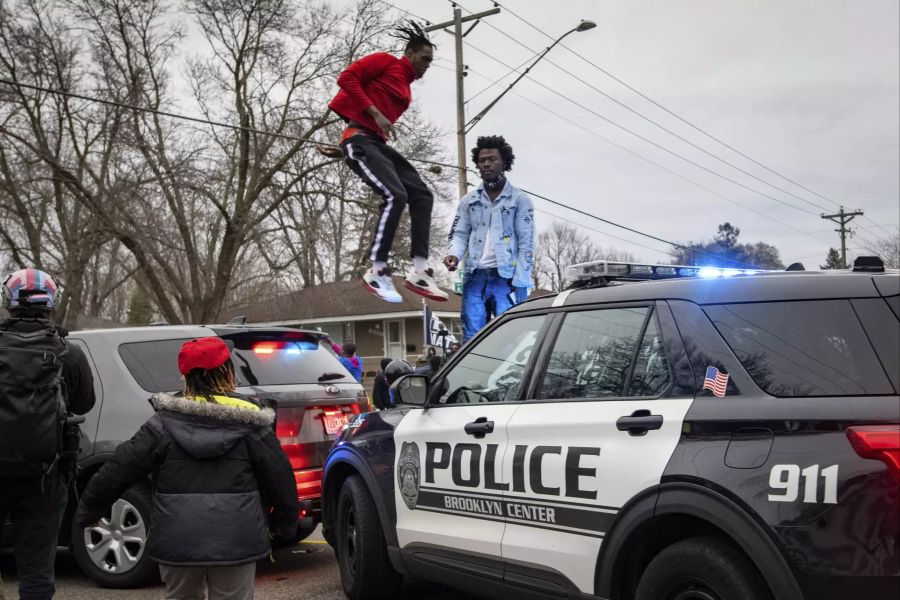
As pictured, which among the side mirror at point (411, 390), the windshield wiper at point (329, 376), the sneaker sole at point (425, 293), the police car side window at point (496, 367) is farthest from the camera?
the windshield wiper at point (329, 376)

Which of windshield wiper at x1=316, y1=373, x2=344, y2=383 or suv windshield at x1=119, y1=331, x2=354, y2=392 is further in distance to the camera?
windshield wiper at x1=316, y1=373, x2=344, y2=383

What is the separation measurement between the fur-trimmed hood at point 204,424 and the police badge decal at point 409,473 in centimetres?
136

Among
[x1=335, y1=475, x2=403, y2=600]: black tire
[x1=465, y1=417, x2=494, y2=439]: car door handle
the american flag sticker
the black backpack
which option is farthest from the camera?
[x1=335, y1=475, x2=403, y2=600]: black tire

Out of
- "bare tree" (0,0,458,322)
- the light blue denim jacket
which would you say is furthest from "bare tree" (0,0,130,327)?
the light blue denim jacket

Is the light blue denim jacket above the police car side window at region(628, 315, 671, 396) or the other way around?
above

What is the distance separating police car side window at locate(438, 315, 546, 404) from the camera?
446cm

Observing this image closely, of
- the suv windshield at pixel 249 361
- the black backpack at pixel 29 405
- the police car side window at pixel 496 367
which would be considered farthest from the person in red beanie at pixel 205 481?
the suv windshield at pixel 249 361

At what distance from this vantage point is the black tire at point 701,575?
10.1ft

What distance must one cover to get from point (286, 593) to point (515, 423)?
2.50 meters

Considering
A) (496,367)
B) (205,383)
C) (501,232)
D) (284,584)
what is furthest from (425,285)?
(205,383)

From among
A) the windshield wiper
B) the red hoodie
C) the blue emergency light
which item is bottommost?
the windshield wiper

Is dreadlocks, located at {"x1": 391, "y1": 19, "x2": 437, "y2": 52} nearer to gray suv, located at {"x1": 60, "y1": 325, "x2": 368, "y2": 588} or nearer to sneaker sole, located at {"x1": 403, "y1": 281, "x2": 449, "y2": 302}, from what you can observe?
sneaker sole, located at {"x1": 403, "y1": 281, "x2": 449, "y2": 302}

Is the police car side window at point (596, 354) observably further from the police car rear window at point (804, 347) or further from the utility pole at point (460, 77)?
the utility pole at point (460, 77)

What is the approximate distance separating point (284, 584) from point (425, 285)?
2275mm
